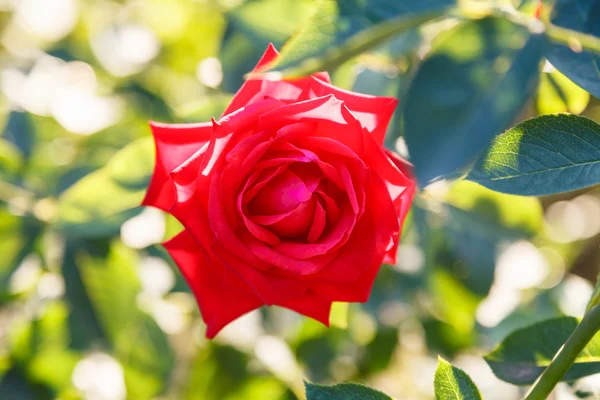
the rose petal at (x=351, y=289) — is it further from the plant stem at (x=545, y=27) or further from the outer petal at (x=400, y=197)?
the plant stem at (x=545, y=27)

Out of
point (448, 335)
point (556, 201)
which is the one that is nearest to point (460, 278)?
point (448, 335)

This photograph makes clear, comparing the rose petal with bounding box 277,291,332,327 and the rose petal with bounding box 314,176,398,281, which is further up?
the rose petal with bounding box 314,176,398,281

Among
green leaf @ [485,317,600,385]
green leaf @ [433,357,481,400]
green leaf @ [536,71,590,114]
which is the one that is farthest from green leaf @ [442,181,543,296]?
green leaf @ [433,357,481,400]

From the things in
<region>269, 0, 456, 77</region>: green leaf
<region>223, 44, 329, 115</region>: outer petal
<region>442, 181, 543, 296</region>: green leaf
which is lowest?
<region>442, 181, 543, 296</region>: green leaf

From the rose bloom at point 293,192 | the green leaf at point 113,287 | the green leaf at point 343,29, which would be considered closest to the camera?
the green leaf at point 343,29

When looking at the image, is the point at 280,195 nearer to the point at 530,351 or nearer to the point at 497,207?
the point at 530,351

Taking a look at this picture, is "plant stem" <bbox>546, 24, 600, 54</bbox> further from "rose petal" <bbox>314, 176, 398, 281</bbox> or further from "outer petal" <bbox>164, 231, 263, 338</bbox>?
"outer petal" <bbox>164, 231, 263, 338</bbox>

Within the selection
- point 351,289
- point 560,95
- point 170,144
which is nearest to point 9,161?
point 170,144

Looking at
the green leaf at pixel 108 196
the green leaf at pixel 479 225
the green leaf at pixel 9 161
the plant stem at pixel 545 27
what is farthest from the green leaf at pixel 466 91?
the green leaf at pixel 9 161
